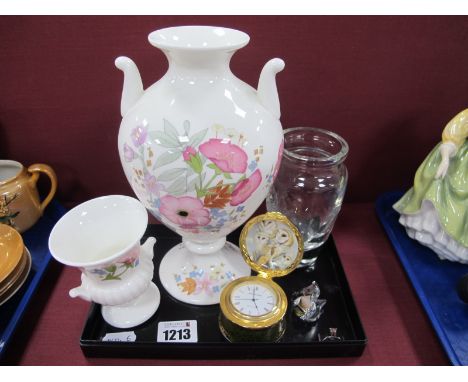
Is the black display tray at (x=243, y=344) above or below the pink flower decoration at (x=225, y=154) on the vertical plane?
below

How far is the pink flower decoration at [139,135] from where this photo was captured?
0.63 metres

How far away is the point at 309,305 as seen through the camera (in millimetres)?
803

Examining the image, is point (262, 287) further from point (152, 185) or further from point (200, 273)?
point (152, 185)

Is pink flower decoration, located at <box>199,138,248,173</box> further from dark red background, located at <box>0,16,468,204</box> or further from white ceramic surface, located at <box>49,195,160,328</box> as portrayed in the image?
dark red background, located at <box>0,16,468,204</box>

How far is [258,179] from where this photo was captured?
2.19 ft

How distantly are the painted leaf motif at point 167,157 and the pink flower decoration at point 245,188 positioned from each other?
0.11 metres

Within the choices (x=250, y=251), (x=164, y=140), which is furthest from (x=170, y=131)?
(x=250, y=251)

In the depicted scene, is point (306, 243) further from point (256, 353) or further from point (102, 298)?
point (102, 298)

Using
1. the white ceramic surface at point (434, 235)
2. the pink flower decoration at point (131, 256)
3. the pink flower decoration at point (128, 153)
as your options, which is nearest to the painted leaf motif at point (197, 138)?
the pink flower decoration at point (128, 153)

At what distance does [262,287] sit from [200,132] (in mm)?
340

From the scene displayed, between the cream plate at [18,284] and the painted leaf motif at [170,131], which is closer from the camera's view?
the painted leaf motif at [170,131]

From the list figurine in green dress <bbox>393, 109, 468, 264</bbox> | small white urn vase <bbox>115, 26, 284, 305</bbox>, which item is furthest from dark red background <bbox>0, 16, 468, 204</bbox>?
small white urn vase <bbox>115, 26, 284, 305</bbox>

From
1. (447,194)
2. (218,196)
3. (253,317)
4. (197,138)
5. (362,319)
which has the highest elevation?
(197,138)

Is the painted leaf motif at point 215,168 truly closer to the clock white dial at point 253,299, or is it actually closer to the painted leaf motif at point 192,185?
the painted leaf motif at point 192,185
